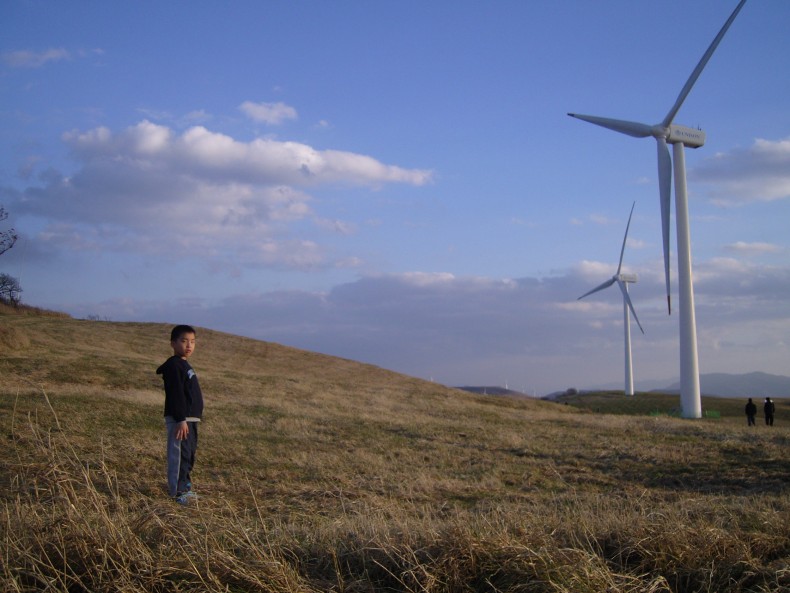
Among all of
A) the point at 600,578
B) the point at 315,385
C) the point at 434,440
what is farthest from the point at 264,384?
the point at 600,578

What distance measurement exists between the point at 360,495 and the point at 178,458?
8.63ft

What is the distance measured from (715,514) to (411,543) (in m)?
3.80

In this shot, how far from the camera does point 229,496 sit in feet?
30.1

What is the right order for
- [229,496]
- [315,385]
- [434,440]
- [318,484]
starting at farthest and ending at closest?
[315,385] < [434,440] < [318,484] < [229,496]

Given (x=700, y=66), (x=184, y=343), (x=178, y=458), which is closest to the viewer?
(x=178, y=458)

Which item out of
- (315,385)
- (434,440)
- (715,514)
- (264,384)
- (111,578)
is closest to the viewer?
(111,578)

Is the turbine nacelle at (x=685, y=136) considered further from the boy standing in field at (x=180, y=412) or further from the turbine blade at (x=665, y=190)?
the boy standing in field at (x=180, y=412)

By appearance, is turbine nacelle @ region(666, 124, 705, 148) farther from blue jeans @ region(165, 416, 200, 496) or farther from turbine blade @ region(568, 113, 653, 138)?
blue jeans @ region(165, 416, 200, 496)

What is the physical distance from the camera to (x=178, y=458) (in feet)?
28.7

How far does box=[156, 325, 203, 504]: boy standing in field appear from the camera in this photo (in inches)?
345

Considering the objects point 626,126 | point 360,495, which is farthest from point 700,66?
point 360,495

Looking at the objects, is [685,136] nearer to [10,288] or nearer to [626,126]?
[626,126]

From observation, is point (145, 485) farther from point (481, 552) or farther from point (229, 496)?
point (481, 552)

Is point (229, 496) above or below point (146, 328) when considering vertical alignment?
below
